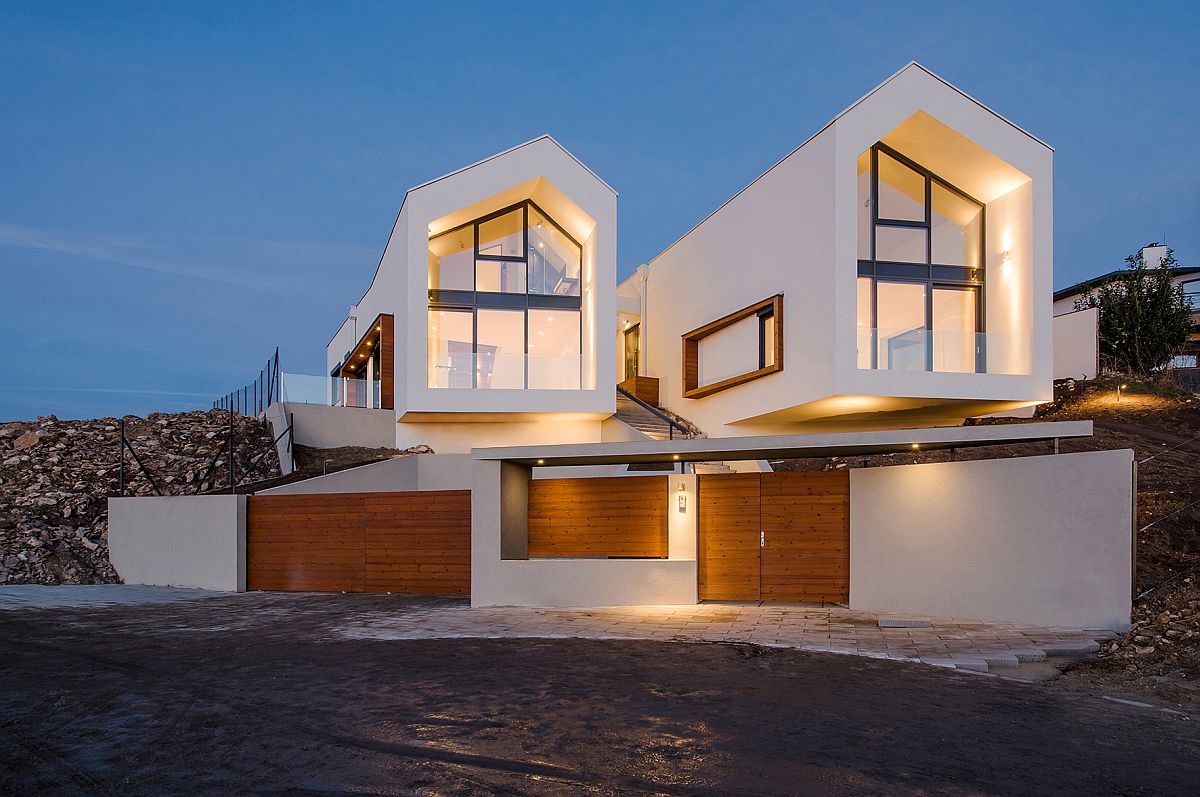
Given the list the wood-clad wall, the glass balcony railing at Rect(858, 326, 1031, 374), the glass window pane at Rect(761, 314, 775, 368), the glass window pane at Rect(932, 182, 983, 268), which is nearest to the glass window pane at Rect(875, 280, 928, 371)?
the glass balcony railing at Rect(858, 326, 1031, 374)

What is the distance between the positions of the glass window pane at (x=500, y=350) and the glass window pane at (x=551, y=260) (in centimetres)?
118

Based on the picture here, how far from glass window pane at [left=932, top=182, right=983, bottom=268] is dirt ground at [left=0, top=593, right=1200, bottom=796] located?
15559mm

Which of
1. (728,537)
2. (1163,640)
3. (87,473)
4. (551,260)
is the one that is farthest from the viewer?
(551,260)

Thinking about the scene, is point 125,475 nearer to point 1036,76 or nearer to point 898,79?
point 898,79

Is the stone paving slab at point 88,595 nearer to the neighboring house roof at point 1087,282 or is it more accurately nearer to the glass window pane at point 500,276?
the glass window pane at point 500,276

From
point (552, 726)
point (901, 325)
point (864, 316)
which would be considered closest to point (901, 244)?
point (901, 325)

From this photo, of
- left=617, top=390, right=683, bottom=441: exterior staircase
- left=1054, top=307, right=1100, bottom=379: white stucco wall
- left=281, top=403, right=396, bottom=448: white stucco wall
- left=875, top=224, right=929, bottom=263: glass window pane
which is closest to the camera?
left=875, top=224, right=929, bottom=263: glass window pane

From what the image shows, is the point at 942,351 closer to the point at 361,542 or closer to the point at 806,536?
the point at 806,536

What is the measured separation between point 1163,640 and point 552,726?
259 inches

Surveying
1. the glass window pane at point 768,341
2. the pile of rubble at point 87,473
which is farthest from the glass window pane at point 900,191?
the pile of rubble at point 87,473

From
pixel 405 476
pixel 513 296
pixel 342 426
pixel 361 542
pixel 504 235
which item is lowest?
pixel 361 542

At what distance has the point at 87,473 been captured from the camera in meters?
19.7

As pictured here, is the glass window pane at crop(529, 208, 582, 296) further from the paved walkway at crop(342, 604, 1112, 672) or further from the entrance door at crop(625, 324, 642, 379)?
the paved walkway at crop(342, 604, 1112, 672)

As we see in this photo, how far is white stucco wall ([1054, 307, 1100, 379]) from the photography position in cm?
2372
